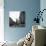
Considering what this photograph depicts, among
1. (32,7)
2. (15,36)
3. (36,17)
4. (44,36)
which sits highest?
(32,7)

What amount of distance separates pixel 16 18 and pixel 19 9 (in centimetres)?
40

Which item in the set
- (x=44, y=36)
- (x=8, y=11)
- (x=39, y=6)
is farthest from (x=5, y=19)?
(x=44, y=36)

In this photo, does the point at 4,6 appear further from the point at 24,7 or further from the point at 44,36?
the point at 44,36

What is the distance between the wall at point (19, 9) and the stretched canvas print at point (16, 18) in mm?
126

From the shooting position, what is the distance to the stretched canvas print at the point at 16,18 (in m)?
5.85

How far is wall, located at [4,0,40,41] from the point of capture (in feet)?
19.0

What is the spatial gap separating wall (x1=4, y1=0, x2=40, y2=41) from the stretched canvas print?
0.13 meters

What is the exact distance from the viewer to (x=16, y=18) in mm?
5859

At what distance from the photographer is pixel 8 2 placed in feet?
19.1

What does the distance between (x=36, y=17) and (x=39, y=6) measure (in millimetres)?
474

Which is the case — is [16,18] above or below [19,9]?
below

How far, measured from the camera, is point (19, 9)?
585cm

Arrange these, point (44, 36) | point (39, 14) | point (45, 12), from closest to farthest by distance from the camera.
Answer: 1. point (44, 36)
2. point (45, 12)
3. point (39, 14)

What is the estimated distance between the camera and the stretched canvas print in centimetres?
585
